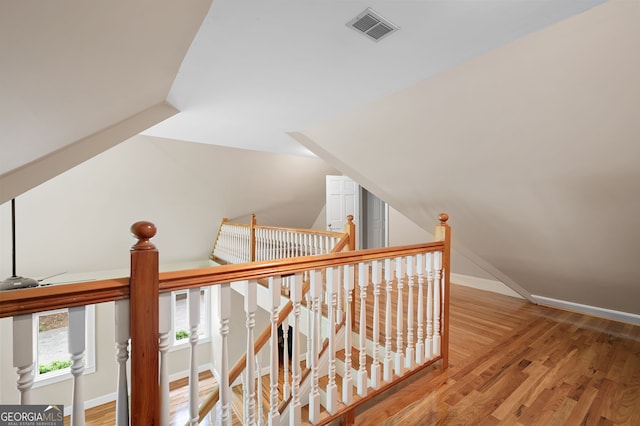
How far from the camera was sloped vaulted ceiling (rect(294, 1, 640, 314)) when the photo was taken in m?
1.46

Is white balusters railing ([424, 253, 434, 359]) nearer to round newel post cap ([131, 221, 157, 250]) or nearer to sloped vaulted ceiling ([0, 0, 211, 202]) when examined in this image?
round newel post cap ([131, 221, 157, 250])

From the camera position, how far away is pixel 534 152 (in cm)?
203

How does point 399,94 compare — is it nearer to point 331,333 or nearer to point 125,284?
point 331,333

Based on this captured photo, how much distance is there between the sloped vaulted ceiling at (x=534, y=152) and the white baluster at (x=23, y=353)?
2.37 metres

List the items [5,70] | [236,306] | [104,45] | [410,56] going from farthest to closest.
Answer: [236,306]
[410,56]
[104,45]
[5,70]

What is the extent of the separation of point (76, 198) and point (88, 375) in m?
3.04

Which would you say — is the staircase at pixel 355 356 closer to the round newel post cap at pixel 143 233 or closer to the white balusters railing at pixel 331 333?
the white balusters railing at pixel 331 333

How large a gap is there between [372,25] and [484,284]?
4271 millimetres

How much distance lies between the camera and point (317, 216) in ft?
24.3

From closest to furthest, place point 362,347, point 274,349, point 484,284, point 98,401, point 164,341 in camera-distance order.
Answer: point 164,341, point 274,349, point 362,347, point 484,284, point 98,401

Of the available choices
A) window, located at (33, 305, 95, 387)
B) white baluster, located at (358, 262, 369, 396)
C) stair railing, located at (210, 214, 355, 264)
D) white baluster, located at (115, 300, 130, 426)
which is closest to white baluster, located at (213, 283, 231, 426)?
white baluster, located at (115, 300, 130, 426)

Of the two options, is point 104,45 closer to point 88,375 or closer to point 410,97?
point 410,97

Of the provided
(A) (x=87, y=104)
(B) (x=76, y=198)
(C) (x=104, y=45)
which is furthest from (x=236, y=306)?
(C) (x=104, y=45)

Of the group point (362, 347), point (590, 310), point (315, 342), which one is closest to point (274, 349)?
point (315, 342)
